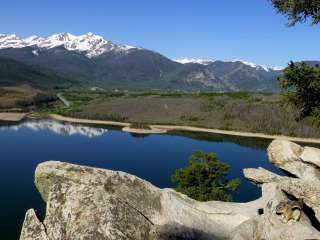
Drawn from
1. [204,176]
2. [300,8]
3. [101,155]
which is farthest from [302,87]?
[101,155]

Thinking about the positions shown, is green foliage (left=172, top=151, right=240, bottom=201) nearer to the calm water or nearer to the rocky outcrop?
the calm water

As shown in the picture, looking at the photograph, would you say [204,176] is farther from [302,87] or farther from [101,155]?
[101,155]

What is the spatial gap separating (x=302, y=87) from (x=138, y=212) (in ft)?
45.0

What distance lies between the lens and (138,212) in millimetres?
15445

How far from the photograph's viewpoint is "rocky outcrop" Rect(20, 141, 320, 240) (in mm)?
14088

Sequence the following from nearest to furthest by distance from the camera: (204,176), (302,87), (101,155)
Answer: (302,87) < (204,176) < (101,155)

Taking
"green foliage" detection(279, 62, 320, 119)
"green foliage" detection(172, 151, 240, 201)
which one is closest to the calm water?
"green foliage" detection(172, 151, 240, 201)

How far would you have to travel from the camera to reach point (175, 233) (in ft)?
51.7

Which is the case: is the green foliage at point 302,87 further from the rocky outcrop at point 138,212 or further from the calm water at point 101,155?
the calm water at point 101,155

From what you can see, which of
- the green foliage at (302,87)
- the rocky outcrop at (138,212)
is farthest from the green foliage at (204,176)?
the rocky outcrop at (138,212)

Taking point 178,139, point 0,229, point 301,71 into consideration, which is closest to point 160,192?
point 301,71

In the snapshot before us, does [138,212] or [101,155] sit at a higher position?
[138,212]

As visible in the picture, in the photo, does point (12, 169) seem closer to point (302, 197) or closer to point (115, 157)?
point (115, 157)

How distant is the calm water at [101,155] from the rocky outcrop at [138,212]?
155ft
